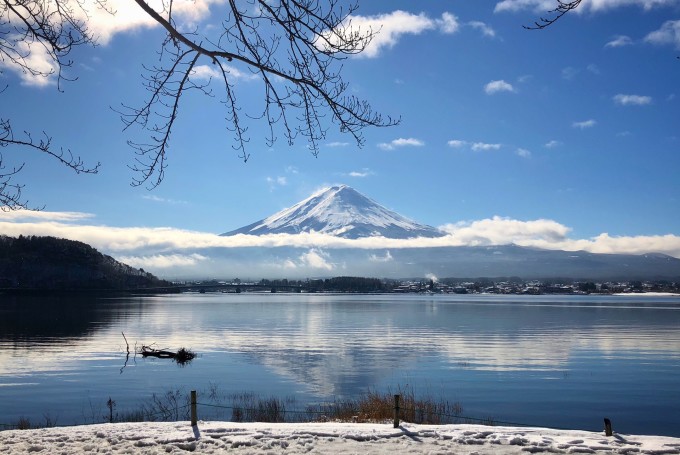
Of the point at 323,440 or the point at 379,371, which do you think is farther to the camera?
the point at 379,371

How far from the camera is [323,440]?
13.0 metres

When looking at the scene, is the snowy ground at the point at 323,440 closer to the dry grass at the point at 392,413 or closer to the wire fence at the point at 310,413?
the dry grass at the point at 392,413

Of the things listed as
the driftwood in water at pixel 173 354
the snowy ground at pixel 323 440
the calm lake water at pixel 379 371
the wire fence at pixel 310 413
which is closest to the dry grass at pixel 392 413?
the wire fence at pixel 310 413

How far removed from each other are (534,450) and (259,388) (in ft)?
79.9

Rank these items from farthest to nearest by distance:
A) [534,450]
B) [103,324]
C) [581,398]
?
1. [103,324]
2. [581,398]
3. [534,450]

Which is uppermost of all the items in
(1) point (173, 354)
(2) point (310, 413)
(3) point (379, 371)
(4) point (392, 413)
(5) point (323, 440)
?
(5) point (323, 440)

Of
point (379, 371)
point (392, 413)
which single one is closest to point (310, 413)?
point (392, 413)

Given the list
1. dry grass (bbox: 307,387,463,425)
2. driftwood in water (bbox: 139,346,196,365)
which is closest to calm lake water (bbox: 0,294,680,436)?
driftwood in water (bbox: 139,346,196,365)

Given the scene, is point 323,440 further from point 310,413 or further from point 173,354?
point 173,354

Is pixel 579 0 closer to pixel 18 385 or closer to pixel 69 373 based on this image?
pixel 18 385

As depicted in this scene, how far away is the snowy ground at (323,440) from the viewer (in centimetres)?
1229

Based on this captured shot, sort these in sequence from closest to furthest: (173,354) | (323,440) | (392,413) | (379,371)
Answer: (323,440) < (392,413) < (379,371) < (173,354)

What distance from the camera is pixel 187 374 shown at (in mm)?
41031

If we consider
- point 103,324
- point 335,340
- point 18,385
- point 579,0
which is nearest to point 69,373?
point 18,385
